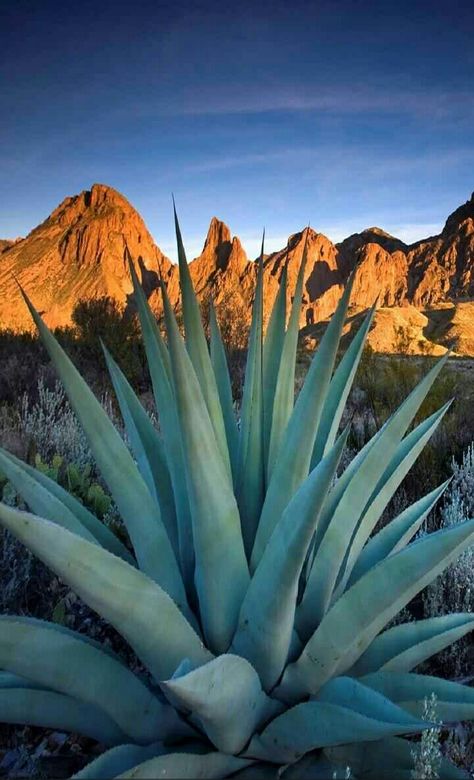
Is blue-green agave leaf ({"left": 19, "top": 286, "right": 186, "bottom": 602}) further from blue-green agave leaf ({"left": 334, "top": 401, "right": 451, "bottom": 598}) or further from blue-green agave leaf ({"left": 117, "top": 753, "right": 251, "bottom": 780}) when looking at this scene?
blue-green agave leaf ({"left": 334, "top": 401, "right": 451, "bottom": 598})

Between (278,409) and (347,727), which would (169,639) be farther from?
(278,409)

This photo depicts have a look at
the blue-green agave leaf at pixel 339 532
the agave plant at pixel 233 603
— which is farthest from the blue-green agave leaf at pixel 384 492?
the blue-green agave leaf at pixel 339 532

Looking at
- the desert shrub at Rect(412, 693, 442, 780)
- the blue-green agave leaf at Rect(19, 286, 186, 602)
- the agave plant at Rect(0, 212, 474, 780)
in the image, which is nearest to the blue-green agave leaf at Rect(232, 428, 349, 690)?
the agave plant at Rect(0, 212, 474, 780)

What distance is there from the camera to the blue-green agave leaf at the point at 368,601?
Result: 1.12 meters

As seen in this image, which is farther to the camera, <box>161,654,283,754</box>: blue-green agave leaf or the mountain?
the mountain

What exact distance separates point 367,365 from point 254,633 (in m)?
8.62

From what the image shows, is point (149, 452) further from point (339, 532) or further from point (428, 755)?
point (428, 755)

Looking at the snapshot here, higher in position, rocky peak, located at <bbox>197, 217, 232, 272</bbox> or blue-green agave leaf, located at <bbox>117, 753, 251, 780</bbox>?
rocky peak, located at <bbox>197, 217, 232, 272</bbox>

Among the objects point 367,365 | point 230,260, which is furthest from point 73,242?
point 367,365

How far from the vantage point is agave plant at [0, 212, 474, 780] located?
105 cm

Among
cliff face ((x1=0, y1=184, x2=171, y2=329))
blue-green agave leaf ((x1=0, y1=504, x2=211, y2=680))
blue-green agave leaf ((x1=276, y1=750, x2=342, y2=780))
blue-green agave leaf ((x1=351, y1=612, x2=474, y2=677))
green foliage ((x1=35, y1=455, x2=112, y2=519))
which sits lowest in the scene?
blue-green agave leaf ((x1=276, y1=750, x2=342, y2=780))

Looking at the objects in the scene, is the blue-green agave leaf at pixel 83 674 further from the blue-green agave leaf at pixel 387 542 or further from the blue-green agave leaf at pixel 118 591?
the blue-green agave leaf at pixel 387 542

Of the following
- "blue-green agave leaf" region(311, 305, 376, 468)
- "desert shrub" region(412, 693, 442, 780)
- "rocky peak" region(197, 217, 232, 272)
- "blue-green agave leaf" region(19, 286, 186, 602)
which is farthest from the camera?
"rocky peak" region(197, 217, 232, 272)

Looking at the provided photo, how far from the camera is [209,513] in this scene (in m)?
1.16
